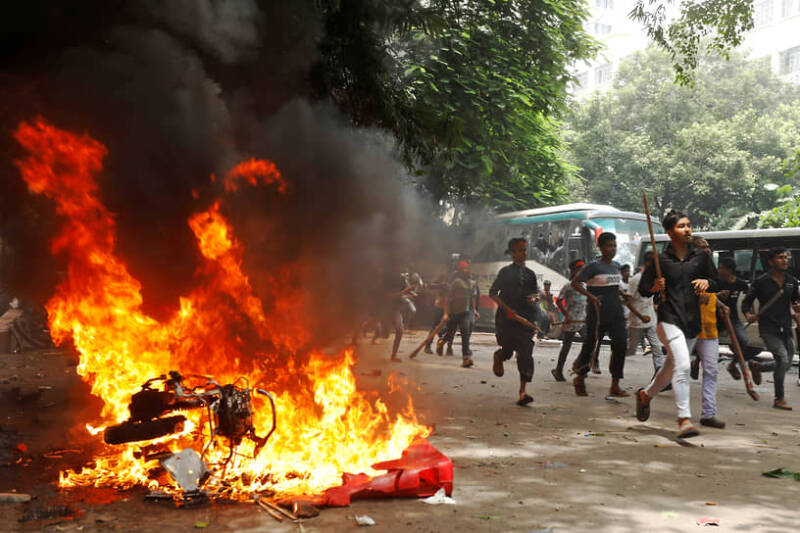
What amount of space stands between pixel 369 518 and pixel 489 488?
0.99 meters

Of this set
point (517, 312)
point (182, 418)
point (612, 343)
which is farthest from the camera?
point (612, 343)

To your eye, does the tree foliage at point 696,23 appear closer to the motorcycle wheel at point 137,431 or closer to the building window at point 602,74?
the motorcycle wheel at point 137,431

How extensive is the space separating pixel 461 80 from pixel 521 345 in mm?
7329

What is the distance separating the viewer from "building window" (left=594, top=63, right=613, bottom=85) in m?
64.0

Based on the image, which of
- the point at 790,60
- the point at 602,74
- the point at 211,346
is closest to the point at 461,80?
the point at 211,346

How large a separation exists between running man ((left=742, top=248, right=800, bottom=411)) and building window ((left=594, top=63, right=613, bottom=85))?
59439mm

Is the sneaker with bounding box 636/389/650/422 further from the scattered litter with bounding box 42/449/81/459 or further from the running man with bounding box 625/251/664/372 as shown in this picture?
the scattered litter with bounding box 42/449/81/459

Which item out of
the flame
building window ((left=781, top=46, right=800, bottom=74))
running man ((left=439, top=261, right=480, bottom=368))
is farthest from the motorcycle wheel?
building window ((left=781, top=46, right=800, bottom=74))

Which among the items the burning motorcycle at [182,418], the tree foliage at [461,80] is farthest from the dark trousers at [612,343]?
the burning motorcycle at [182,418]

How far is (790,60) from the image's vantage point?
44344mm

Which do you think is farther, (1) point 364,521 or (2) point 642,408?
(2) point 642,408

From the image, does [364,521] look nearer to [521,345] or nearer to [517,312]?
[521,345]

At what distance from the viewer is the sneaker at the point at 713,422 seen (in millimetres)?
6456

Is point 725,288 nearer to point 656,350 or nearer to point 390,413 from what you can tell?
point 656,350
